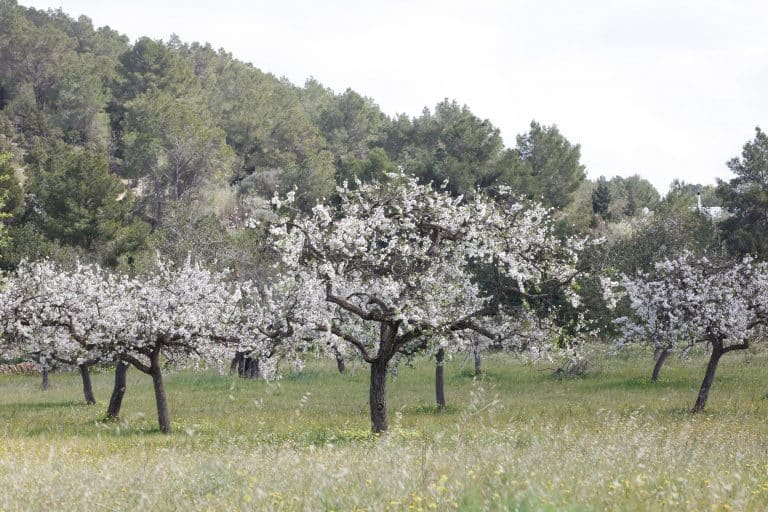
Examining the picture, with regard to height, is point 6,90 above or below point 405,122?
above

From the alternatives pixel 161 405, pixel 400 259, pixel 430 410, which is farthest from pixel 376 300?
pixel 430 410

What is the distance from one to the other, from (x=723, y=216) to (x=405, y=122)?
124 feet

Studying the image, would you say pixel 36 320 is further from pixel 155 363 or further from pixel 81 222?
pixel 81 222

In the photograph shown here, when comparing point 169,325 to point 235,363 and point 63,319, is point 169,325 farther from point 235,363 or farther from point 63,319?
point 235,363

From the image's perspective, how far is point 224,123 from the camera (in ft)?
322

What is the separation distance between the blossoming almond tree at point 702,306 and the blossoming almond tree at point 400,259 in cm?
930

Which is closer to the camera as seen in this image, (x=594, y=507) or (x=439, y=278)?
(x=594, y=507)

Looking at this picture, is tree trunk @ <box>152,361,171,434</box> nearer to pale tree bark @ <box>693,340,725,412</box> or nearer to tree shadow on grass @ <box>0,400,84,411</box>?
tree shadow on grass @ <box>0,400,84,411</box>

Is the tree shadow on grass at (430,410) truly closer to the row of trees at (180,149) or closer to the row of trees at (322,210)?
the row of trees at (322,210)

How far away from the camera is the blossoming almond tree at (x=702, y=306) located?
2544cm

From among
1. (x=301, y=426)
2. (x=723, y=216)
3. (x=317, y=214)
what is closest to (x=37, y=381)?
(x=301, y=426)

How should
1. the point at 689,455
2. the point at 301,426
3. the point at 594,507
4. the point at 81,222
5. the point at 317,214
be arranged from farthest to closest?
the point at 81,222, the point at 301,426, the point at 317,214, the point at 689,455, the point at 594,507

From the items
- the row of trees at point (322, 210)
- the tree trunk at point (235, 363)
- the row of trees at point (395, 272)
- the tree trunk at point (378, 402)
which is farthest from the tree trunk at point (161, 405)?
the tree trunk at point (235, 363)

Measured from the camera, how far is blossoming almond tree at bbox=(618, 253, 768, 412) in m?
25.4
